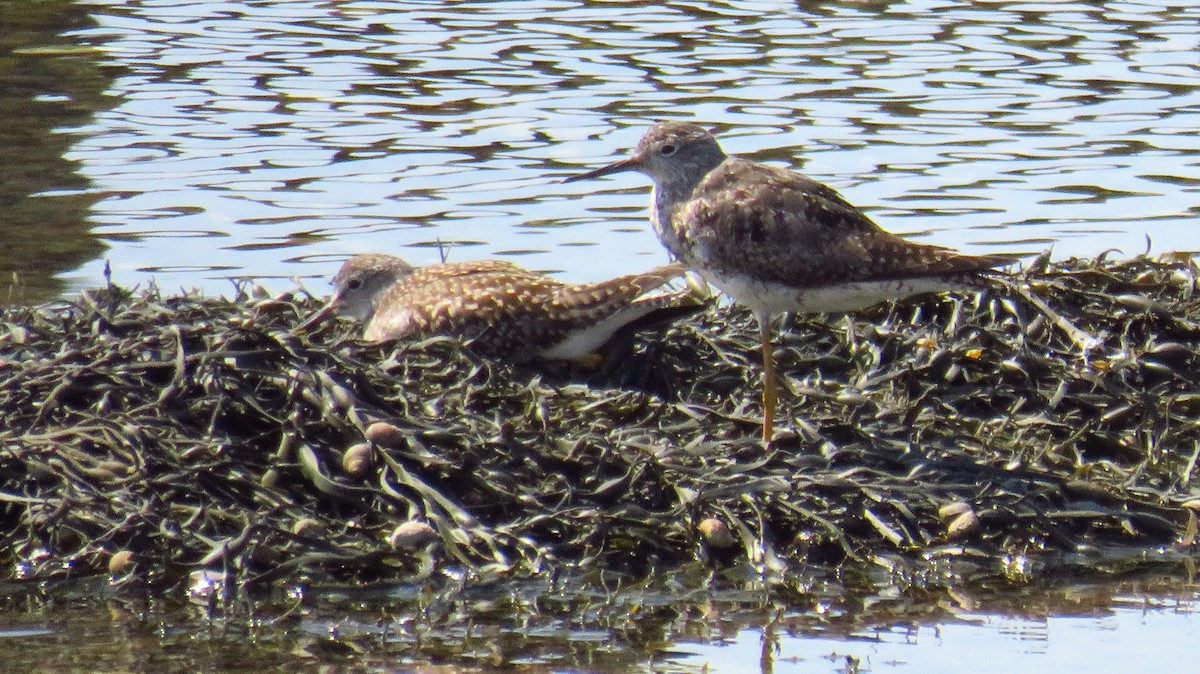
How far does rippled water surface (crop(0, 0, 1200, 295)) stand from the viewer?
1084 centimetres

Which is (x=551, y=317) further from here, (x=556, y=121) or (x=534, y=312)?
(x=556, y=121)

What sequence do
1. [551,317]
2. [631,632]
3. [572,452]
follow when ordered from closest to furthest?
[631,632] < [572,452] < [551,317]

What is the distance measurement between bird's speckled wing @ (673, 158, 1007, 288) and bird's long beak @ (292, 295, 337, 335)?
1.66 m

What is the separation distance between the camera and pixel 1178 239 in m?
10.5

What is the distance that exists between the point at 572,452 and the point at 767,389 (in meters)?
0.84

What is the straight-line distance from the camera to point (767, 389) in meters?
6.88

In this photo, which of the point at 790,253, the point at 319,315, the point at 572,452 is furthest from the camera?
the point at 319,315

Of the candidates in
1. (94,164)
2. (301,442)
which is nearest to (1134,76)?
(94,164)

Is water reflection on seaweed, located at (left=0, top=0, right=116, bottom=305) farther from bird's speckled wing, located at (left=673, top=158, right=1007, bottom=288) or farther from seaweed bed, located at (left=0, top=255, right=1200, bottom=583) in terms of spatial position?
bird's speckled wing, located at (left=673, top=158, right=1007, bottom=288)

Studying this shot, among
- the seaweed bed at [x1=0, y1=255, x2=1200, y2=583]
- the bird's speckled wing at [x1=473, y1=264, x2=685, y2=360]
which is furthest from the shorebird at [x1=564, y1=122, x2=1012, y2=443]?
the seaweed bed at [x1=0, y1=255, x2=1200, y2=583]

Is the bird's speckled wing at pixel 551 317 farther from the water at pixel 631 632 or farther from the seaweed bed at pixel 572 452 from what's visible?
the water at pixel 631 632

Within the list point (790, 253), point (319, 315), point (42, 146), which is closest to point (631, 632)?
point (790, 253)

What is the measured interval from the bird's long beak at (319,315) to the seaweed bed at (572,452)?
17 cm

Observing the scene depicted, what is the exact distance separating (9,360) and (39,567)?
4.31 ft
